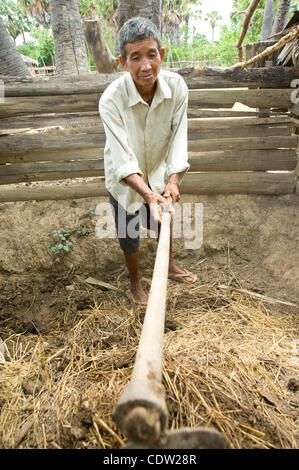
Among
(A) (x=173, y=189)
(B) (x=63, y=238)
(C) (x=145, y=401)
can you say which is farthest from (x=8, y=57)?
(C) (x=145, y=401)

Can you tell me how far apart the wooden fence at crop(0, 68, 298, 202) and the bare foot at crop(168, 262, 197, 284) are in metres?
1.04

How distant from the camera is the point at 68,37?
448cm

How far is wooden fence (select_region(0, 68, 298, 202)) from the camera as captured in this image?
3.02 metres

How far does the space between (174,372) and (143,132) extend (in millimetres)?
1544

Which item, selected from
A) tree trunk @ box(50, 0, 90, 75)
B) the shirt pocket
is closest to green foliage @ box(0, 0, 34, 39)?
tree trunk @ box(50, 0, 90, 75)

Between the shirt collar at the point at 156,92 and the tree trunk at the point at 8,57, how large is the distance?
2.97m

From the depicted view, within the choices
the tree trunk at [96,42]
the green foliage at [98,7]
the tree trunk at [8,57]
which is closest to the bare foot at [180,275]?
the tree trunk at [96,42]

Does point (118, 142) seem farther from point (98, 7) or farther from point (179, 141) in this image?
point (98, 7)

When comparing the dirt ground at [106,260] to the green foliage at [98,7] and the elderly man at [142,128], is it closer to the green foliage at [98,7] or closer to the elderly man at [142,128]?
the elderly man at [142,128]

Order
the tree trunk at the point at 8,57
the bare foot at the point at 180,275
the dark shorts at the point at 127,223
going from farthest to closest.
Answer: the tree trunk at the point at 8,57
the bare foot at the point at 180,275
the dark shorts at the point at 127,223

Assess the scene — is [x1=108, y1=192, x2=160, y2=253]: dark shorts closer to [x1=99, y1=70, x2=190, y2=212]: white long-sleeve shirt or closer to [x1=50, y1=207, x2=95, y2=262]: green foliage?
[x1=99, y1=70, x2=190, y2=212]: white long-sleeve shirt

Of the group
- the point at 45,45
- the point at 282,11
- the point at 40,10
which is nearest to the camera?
the point at 282,11

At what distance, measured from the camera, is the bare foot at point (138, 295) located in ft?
8.32
